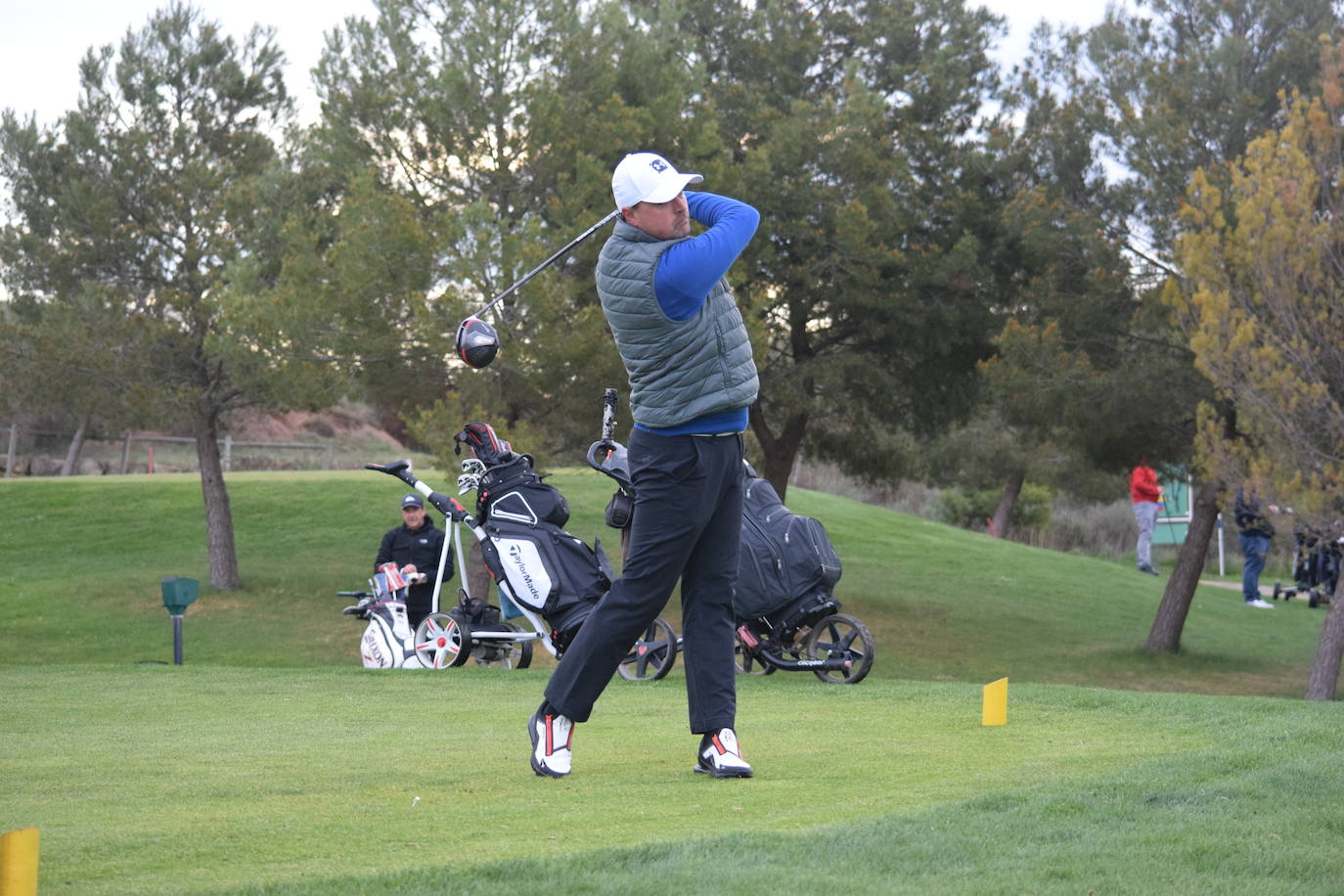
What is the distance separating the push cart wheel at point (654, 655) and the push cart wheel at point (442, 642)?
1374 mm

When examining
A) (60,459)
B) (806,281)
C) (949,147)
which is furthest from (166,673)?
(60,459)

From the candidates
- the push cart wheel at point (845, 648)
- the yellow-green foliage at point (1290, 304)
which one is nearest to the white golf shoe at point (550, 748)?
the push cart wheel at point (845, 648)

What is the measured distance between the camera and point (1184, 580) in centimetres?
2017

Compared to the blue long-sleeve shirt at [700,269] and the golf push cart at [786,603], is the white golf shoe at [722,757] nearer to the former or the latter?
the blue long-sleeve shirt at [700,269]

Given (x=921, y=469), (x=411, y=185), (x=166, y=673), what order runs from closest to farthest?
(x=166, y=673)
(x=411, y=185)
(x=921, y=469)

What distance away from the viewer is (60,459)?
44594 mm

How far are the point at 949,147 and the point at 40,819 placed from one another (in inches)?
729

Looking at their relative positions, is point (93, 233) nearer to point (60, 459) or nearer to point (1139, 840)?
point (1139, 840)

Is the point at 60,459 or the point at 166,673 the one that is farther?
the point at 60,459

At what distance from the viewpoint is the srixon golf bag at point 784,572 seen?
416 inches

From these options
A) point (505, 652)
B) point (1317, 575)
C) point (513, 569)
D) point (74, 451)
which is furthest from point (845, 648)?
point (74, 451)

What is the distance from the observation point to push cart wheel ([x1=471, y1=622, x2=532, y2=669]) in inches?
464

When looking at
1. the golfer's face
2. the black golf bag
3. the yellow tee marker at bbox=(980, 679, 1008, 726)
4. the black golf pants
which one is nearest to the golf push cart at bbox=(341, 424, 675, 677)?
the yellow tee marker at bbox=(980, 679, 1008, 726)

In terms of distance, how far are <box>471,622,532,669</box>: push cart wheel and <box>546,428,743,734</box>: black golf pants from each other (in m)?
6.87
